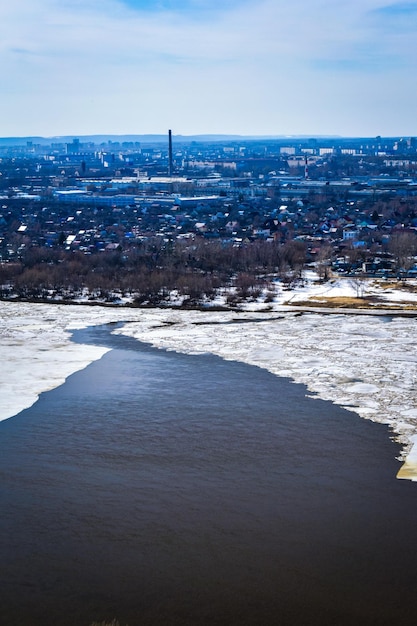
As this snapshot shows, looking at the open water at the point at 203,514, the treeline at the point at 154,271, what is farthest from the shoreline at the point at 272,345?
the treeline at the point at 154,271

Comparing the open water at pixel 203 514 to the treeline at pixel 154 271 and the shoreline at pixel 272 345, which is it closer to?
the shoreline at pixel 272 345

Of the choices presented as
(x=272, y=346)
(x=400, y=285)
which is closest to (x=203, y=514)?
(x=272, y=346)

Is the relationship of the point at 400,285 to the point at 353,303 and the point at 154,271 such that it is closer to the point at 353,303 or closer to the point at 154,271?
the point at 353,303

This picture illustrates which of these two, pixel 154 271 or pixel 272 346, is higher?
pixel 154 271

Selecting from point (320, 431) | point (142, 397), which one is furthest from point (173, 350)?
point (320, 431)

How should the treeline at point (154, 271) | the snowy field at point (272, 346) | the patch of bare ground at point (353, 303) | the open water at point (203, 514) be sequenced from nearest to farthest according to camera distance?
the open water at point (203, 514) → the snowy field at point (272, 346) → the patch of bare ground at point (353, 303) → the treeline at point (154, 271)

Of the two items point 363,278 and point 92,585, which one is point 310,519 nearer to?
point 92,585
